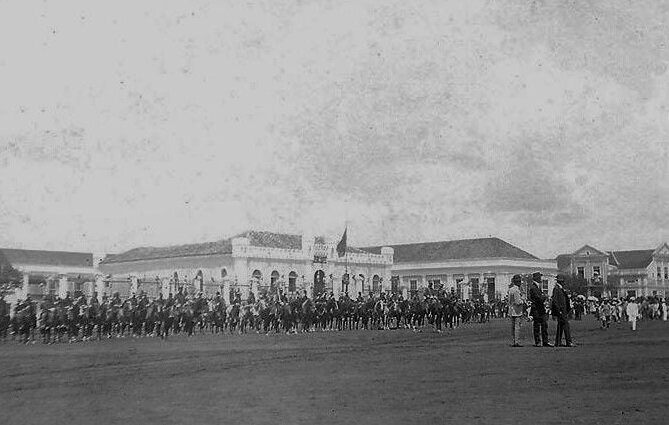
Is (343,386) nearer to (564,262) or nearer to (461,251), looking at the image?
(461,251)

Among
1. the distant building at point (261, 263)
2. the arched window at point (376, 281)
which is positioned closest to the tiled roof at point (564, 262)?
the arched window at point (376, 281)

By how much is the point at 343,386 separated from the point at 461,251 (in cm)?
6900

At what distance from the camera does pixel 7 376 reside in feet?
42.7

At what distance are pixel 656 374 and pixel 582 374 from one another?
3.57 ft

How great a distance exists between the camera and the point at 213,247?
61.6m

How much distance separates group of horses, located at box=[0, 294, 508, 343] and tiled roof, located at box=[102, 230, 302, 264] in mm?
26715

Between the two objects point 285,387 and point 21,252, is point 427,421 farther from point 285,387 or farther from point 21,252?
point 21,252

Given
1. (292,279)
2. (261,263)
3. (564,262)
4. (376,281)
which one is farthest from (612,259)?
(261,263)

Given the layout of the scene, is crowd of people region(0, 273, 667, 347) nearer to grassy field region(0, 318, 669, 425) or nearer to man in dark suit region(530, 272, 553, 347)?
man in dark suit region(530, 272, 553, 347)

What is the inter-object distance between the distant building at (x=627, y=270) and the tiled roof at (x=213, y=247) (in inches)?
1456

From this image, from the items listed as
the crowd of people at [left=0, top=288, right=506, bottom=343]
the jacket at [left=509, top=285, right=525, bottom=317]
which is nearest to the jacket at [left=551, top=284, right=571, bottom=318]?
the jacket at [left=509, top=285, right=525, bottom=317]

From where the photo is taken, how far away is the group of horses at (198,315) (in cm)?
2456

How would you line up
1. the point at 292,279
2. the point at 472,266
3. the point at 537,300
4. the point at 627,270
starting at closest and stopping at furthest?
the point at 537,300
the point at 292,279
the point at 472,266
the point at 627,270

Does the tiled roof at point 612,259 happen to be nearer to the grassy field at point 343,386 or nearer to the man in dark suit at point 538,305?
the man in dark suit at point 538,305
